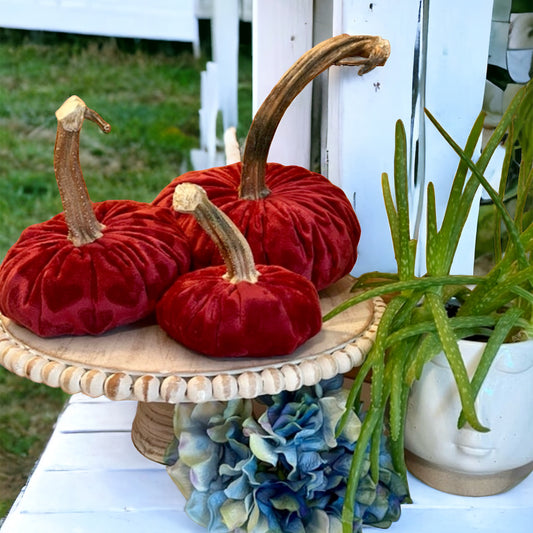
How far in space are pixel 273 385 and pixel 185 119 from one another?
1.21 m

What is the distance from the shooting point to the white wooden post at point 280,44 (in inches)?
27.9

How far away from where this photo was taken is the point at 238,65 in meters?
1.40

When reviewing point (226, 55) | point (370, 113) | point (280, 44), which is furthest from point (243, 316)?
point (226, 55)

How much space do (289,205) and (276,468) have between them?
0.20 meters

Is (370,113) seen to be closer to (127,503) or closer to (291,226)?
(291,226)

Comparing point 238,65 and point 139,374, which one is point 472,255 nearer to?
point 139,374

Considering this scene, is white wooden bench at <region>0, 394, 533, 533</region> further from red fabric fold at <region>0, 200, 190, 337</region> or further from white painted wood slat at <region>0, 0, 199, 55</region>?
white painted wood slat at <region>0, 0, 199, 55</region>

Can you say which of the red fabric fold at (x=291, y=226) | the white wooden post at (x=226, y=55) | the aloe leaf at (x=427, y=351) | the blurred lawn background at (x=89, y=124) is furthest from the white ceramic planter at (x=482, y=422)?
the blurred lawn background at (x=89, y=124)

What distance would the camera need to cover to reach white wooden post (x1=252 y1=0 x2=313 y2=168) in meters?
0.71

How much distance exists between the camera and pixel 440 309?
0.47 metres

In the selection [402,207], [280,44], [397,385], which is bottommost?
[397,385]

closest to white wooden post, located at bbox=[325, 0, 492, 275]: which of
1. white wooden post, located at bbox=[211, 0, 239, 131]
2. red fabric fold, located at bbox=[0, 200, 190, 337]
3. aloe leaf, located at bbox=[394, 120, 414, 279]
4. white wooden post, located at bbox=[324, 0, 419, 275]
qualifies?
white wooden post, located at bbox=[324, 0, 419, 275]

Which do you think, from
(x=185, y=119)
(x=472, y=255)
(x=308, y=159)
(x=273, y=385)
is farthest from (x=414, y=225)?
Result: (x=185, y=119)

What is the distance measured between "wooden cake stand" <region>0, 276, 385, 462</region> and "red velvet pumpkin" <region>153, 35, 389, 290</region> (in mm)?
58
